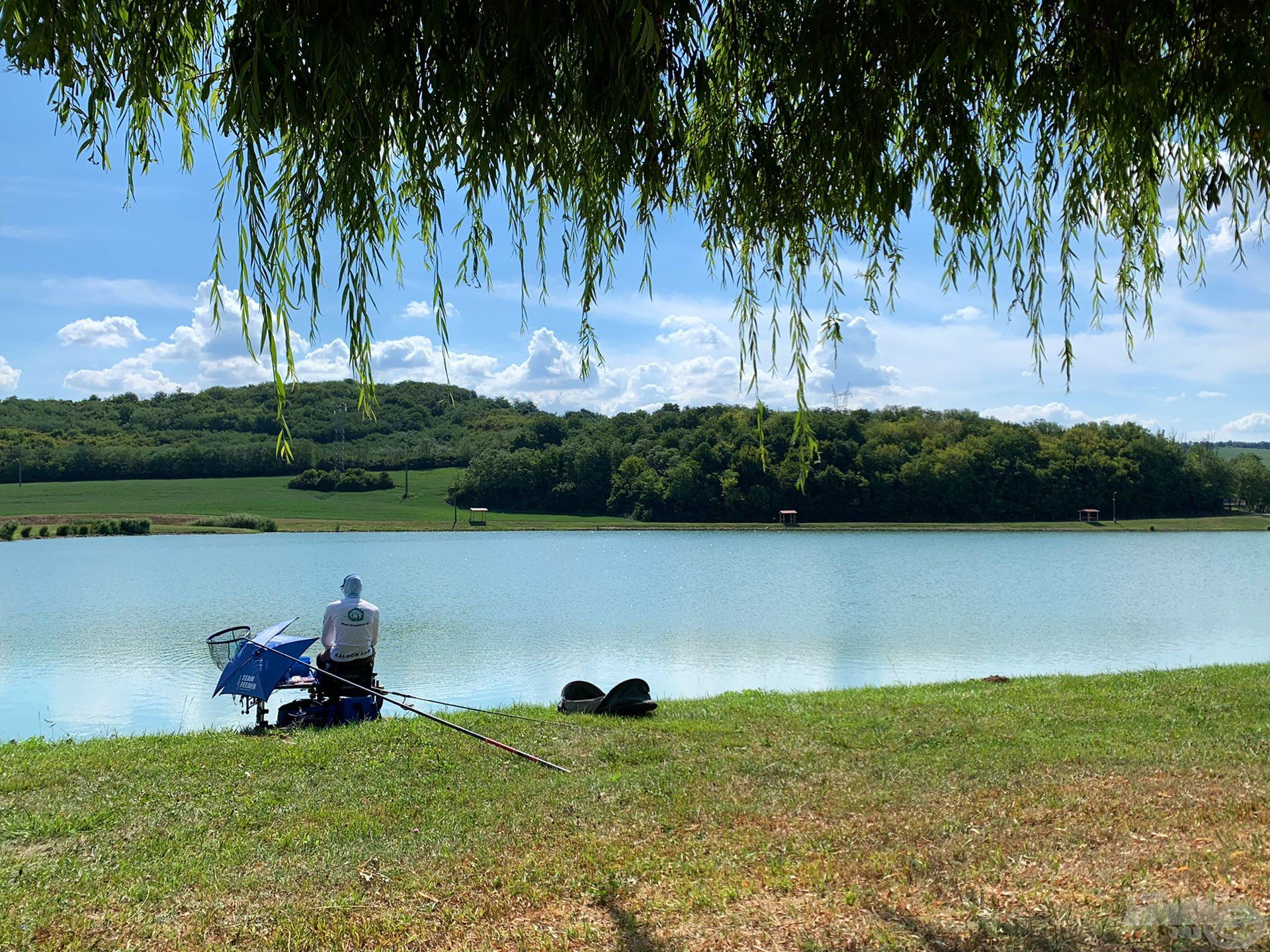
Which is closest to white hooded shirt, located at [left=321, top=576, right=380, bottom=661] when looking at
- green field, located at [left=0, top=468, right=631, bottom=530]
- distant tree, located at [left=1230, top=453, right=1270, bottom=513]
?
green field, located at [left=0, top=468, right=631, bottom=530]

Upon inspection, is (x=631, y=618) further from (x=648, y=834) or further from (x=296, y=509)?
(x=296, y=509)

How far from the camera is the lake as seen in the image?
15836 millimetres

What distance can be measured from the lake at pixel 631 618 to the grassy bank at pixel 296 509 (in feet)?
84.8

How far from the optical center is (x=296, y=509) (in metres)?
90.0

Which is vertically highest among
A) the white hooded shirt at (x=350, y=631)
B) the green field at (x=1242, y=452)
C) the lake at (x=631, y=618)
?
the green field at (x=1242, y=452)

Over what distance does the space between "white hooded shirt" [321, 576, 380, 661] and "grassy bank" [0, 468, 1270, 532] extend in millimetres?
54159

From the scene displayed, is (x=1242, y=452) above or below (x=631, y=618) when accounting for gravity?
above

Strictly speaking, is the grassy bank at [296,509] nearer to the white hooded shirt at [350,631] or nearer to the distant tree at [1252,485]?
the distant tree at [1252,485]

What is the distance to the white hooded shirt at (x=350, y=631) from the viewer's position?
1029cm

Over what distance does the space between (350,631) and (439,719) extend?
5.13ft

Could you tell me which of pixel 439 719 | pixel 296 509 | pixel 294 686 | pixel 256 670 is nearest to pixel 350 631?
pixel 294 686

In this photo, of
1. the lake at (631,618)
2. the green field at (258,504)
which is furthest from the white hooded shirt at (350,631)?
the green field at (258,504)

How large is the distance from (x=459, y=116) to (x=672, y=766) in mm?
5981

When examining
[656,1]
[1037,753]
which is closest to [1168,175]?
[656,1]
